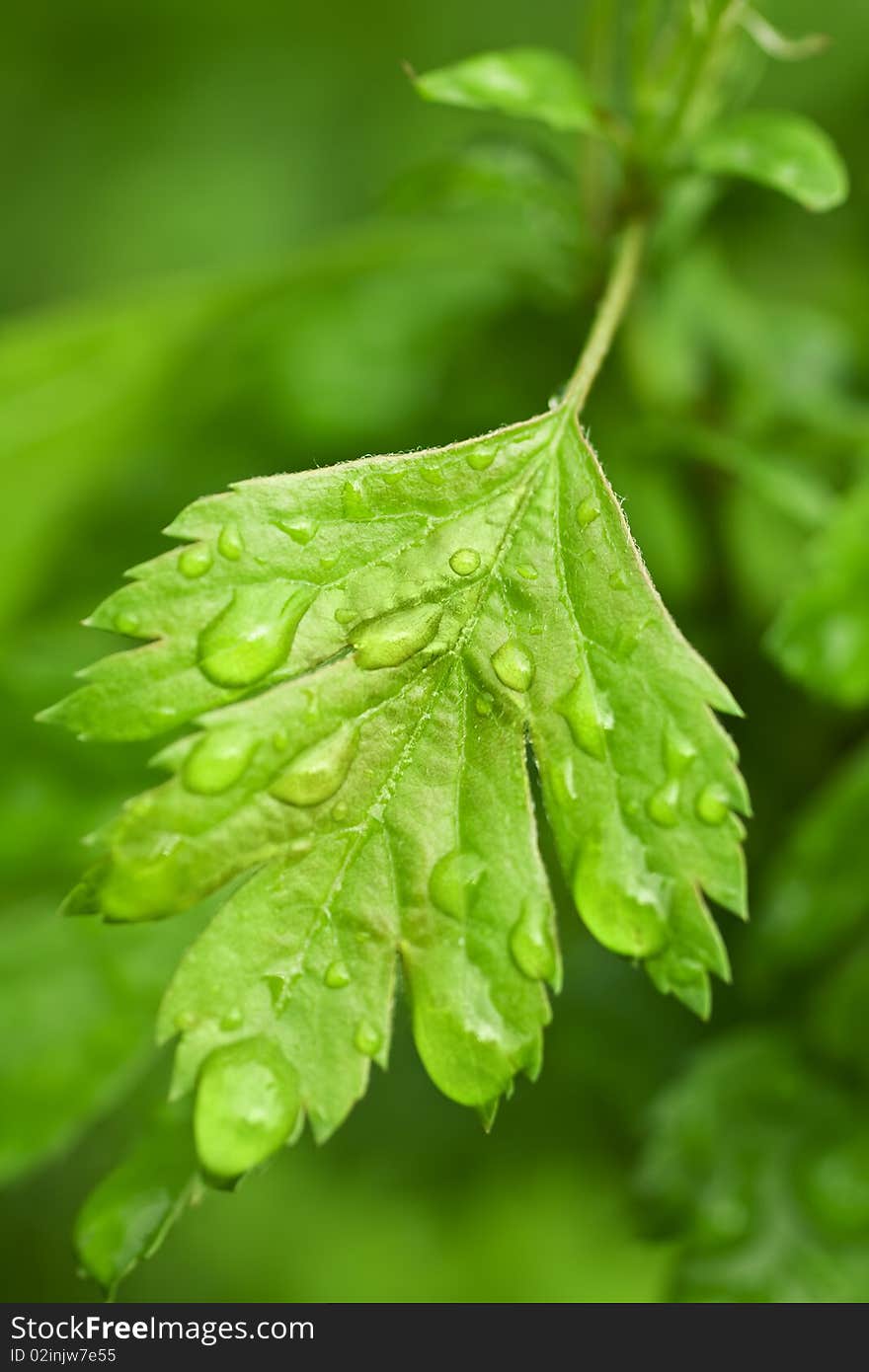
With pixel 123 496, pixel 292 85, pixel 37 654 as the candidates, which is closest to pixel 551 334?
pixel 123 496

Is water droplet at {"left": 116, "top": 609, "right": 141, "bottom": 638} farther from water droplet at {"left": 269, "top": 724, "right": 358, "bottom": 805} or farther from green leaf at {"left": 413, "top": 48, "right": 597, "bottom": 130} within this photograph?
green leaf at {"left": 413, "top": 48, "right": 597, "bottom": 130}

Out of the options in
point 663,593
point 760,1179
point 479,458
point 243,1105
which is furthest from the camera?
point 663,593

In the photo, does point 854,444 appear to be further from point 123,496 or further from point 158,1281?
point 158,1281

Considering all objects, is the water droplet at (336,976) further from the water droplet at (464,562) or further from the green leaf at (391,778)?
the water droplet at (464,562)

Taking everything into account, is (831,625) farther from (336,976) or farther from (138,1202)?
(138,1202)

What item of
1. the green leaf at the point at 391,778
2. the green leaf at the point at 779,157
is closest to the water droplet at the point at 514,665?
the green leaf at the point at 391,778

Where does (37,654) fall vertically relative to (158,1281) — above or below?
above

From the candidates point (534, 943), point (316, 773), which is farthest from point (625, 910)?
point (316, 773)

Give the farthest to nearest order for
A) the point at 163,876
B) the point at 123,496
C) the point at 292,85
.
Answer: the point at 292,85, the point at 123,496, the point at 163,876
